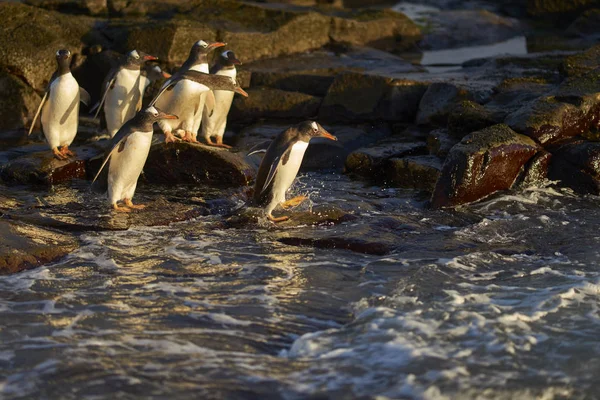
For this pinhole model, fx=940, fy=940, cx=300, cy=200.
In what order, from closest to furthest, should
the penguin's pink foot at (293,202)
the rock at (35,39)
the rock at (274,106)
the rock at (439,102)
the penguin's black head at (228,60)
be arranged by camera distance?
the penguin's pink foot at (293,202)
the penguin's black head at (228,60)
the rock at (439,102)
the rock at (274,106)
the rock at (35,39)

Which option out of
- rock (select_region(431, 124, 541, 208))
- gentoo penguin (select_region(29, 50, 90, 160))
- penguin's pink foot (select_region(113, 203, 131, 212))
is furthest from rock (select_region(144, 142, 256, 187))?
rock (select_region(431, 124, 541, 208))

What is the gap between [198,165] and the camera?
10.1 m

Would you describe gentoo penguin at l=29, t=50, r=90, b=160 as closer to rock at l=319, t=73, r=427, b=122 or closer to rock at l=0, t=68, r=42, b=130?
rock at l=0, t=68, r=42, b=130

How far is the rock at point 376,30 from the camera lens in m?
16.3

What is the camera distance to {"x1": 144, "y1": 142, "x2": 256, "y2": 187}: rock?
33.1 ft

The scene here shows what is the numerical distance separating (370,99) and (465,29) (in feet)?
23.5

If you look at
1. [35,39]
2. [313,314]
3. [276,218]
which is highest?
[35,39]

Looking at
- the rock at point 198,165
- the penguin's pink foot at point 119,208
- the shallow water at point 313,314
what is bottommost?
the shallow water at point 313,314

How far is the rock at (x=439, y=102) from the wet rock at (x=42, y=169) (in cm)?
406

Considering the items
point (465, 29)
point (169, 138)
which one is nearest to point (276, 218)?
point (169, 138)

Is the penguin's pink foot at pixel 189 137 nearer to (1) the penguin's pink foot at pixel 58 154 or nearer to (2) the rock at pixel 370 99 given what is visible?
(1) the penguin's pink foot at pixel 58 154

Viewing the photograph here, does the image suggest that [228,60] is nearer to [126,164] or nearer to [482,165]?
[126,164]

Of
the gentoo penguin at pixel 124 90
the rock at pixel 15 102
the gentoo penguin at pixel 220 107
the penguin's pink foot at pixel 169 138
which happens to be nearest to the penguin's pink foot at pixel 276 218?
the penguin's pink foot at pixel 169 138

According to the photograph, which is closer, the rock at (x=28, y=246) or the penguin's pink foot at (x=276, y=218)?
the rock at (x=28, y=246)
